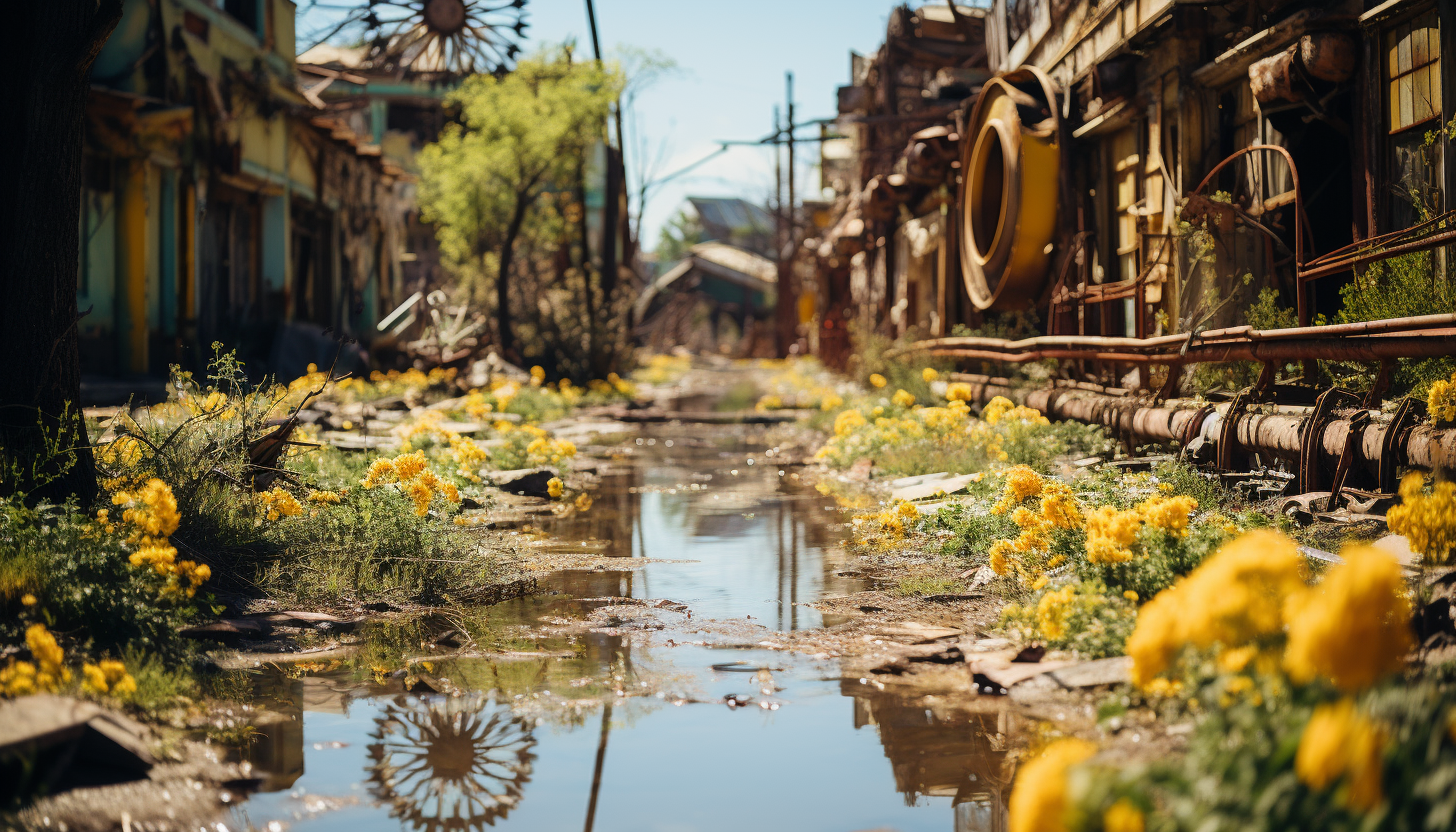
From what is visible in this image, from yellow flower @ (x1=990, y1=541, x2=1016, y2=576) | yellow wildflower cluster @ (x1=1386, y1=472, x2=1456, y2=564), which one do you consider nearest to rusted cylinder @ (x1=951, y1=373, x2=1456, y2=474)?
yellow wildflower cluster @ (x1=1386, y1=472, x2=1456, y2=564)

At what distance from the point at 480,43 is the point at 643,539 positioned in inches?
578

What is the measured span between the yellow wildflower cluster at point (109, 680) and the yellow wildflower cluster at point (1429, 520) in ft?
12.5

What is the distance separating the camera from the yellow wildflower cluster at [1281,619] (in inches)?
80.8

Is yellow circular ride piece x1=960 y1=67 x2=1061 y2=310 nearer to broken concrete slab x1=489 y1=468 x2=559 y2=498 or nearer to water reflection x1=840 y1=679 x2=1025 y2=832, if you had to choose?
broken concrete slab x1=489 y1=468 x2=559 y2=498

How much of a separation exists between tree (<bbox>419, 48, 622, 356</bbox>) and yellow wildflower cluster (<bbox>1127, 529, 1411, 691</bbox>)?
19148mm

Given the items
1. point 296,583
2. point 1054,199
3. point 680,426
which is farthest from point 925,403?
point 296,583

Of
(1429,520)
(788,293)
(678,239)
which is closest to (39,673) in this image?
(1429,520)

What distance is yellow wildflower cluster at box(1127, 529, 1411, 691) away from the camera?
2.05m

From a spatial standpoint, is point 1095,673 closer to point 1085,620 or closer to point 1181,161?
point 1085,620

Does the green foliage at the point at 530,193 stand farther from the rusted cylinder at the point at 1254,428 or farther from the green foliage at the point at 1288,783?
the green foliage at the point at 1288,783

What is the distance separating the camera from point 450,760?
11.4 ft

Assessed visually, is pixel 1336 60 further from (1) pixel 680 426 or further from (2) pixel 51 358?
(1) pixel 680 426

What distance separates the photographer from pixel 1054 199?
12.5 meters

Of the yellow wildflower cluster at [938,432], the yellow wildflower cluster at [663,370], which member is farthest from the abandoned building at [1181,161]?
the yellow wildflower cluster at [663,370]
